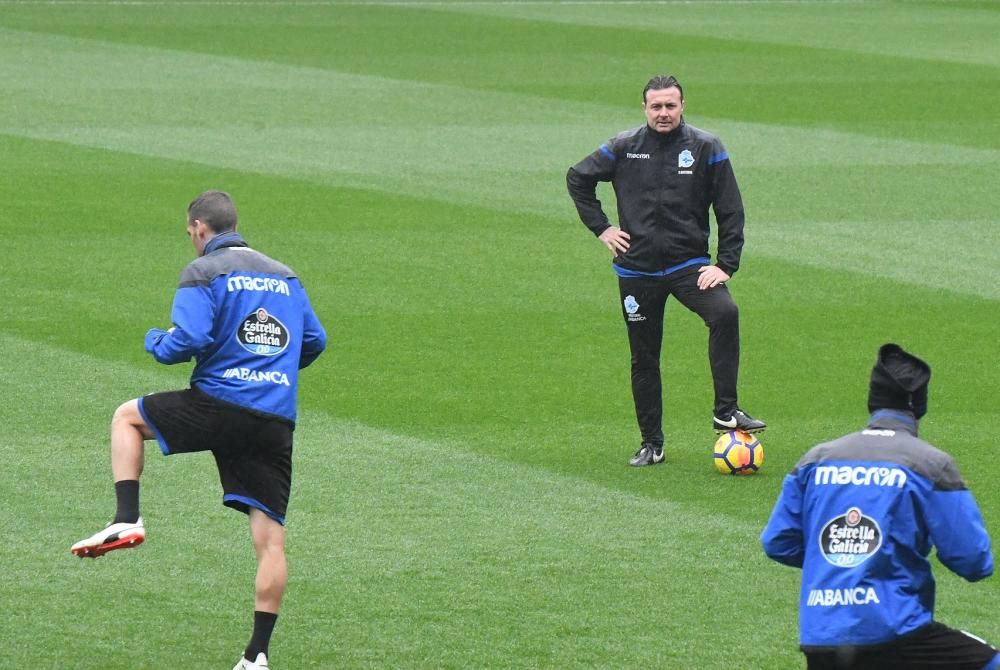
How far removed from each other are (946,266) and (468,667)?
11.4 meters

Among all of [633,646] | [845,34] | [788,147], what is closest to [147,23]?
[845,34]

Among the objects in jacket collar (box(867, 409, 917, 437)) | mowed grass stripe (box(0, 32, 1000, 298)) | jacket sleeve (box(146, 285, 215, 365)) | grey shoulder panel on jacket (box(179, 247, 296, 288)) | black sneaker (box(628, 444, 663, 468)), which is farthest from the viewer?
mowed grass stripe (box(0, 32, 1000, 298))

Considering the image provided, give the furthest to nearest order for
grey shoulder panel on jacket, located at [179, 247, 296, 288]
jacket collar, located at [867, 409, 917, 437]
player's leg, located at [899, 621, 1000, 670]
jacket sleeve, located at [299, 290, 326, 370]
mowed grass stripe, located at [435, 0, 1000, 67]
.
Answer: mowed grass stripe, located at [435, 0, 1000, 67] → jacket sleeve, located at [299, 290, 326, 370] → grey shoulder panel on jacket, located at [179, 247, 296, 288] → jacket collar, located at [867, 409, 917, 437] → player's leg, located at [899, 621, 1000, 670]

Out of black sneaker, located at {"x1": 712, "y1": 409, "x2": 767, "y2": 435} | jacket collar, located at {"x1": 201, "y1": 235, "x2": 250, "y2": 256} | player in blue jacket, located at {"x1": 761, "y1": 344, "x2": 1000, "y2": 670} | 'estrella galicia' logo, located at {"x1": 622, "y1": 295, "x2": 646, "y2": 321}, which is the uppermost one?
'estrella galicia' logo, located at {"x1": 622, "y1": 295, "x2": 646, "y2": 321}

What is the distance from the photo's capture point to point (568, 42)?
35.2 metres

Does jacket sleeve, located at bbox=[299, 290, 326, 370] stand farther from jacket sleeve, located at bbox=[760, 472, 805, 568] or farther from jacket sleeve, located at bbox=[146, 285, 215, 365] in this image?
jacket sleeve, located at bbox=[760, 472, 805, 568]

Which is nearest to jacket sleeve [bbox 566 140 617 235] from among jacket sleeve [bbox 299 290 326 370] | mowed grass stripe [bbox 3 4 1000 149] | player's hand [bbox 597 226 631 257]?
player's hand [bbox 597 226 631 257]

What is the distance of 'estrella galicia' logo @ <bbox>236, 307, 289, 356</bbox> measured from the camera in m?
8.12

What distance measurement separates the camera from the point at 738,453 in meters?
11.6

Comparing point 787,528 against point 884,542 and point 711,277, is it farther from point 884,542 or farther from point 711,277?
point 711,277

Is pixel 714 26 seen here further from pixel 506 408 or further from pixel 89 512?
pixel 89 512

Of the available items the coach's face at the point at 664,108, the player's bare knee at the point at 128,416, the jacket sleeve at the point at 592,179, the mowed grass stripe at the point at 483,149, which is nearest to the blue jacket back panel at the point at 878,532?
the player's bare knee at the point at 128,416

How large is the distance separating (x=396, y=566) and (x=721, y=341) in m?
2.93

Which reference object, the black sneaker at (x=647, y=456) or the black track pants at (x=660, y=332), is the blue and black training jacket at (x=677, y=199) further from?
the black sneaker at (x=647, y=456)
